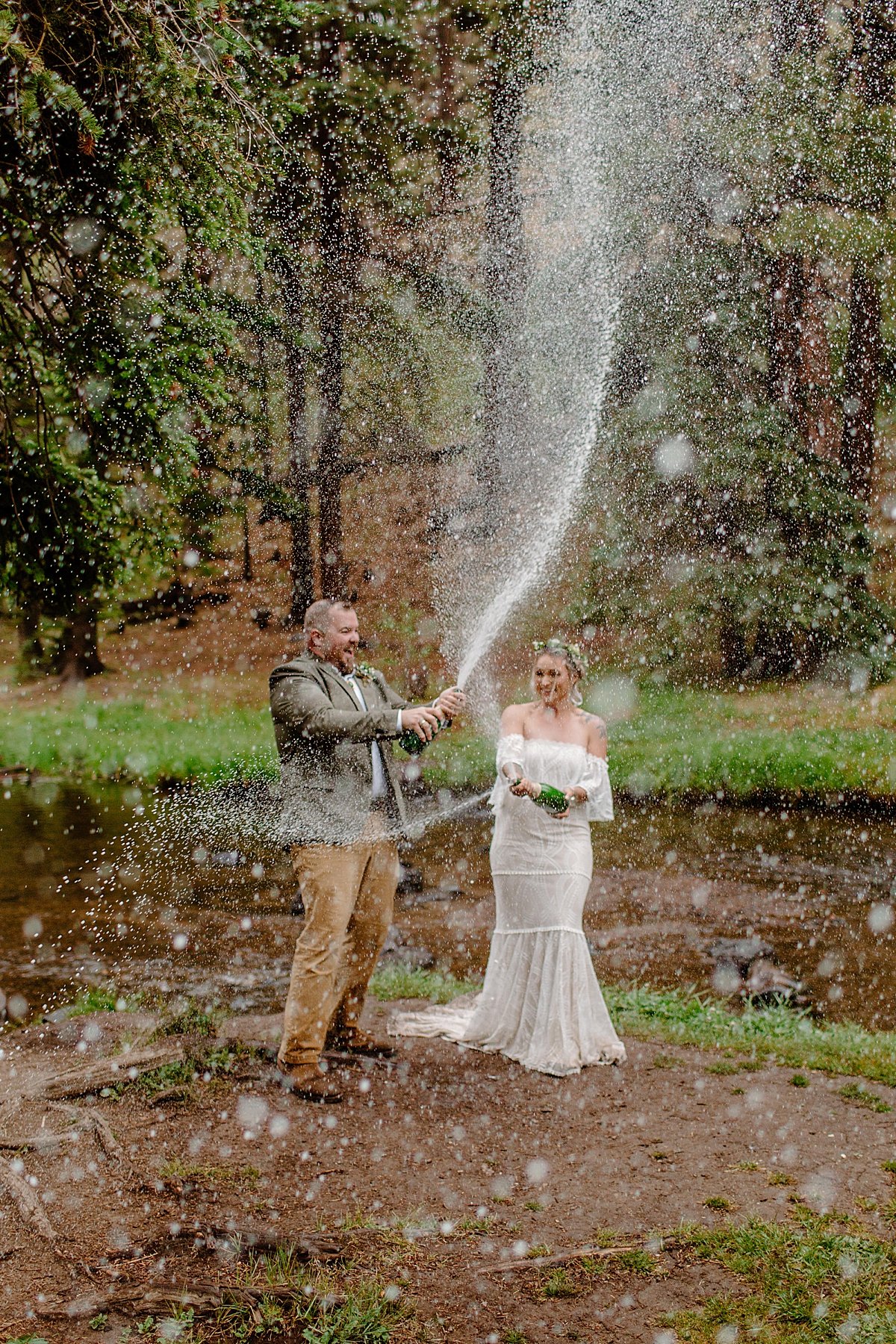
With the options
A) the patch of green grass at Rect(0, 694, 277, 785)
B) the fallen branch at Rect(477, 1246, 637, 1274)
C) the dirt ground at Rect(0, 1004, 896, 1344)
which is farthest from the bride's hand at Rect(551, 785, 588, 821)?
the patch of green grass at Rect(0, 694, 277, 785)

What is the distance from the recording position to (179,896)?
9.99 meters

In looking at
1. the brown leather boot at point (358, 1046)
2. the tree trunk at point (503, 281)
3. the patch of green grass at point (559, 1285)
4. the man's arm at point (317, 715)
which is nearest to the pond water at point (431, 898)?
the brown leather boot at point (358, 1046)

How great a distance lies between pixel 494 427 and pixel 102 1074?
47.7ft

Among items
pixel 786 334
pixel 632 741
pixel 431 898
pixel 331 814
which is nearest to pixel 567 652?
pixel 331 814

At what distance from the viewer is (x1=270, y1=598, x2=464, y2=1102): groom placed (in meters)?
4.71

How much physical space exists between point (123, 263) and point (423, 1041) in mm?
4890

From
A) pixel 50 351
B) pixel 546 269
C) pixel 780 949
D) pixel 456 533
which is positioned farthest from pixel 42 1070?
pixel 546 269

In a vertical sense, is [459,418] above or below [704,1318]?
above

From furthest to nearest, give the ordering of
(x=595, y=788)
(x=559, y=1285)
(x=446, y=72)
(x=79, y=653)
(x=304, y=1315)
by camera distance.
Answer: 1. (x=446, y=72)
2. (x=79, y=653)
3. (x=595, y=788)
4. (x=559, y=1285)
5. (x=304, y=1315)

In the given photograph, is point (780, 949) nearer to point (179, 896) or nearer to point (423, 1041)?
point (423, 1041)

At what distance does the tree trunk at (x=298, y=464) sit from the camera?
655 inches

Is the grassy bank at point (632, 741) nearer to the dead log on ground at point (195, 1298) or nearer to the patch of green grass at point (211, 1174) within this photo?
the patch of green grass at point (211, 1174)

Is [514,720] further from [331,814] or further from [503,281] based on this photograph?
[503,281]

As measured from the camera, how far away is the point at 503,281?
17.4 m
